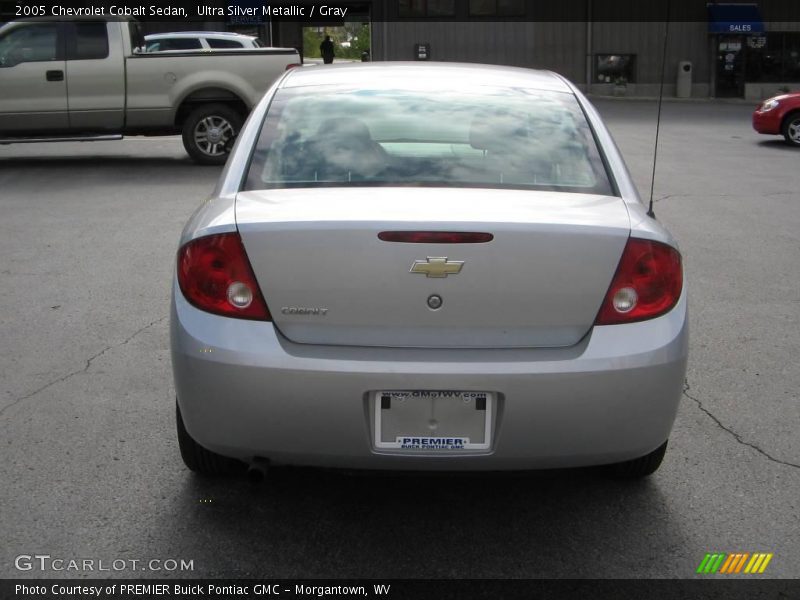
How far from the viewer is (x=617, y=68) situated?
35781mm

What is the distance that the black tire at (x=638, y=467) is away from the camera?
12.3 feet

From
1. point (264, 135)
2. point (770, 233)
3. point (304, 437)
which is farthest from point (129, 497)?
point (770, 233)

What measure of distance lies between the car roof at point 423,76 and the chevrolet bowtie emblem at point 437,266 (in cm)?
130

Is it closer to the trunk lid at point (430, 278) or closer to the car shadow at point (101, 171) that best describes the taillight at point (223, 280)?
the trunk lid at point (430, 278)

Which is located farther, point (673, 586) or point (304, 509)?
point (304, 509)

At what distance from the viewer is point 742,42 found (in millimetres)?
34719

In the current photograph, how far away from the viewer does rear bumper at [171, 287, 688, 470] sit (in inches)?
121

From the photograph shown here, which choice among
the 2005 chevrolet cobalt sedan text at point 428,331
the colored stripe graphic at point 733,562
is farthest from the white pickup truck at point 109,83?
the colored stripe graphic at point 733,562

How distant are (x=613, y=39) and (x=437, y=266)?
3465 centimetres

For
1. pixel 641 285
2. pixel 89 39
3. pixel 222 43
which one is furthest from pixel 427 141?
pixel 222 43

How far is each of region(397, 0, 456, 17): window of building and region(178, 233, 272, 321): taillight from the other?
3451 centimetres

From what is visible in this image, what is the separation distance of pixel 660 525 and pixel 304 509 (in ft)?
4.14

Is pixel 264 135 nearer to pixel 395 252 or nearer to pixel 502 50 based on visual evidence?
pixel 395 252

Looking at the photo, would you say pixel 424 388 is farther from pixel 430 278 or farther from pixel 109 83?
pixel 109 83
